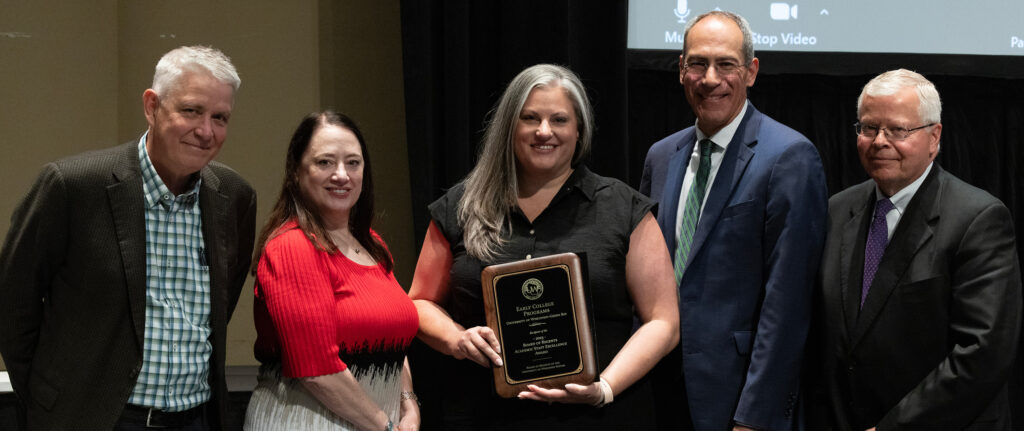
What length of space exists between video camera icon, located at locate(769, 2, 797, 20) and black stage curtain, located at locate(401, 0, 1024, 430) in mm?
158

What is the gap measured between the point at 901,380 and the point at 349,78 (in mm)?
2636

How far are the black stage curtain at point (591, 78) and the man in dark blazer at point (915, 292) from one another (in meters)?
1.62

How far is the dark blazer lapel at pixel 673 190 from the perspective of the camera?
2.74 m

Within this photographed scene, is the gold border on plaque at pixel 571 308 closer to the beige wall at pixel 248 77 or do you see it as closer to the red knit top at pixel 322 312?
the red knit top at pixel 322 312

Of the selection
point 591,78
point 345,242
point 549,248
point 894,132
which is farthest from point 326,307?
point 591,78

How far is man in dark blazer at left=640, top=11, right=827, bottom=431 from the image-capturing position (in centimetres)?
253

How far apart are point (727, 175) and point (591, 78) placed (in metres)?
1.56

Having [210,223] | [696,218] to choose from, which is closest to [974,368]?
[696,218]

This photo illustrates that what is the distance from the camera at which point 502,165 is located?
2.54m

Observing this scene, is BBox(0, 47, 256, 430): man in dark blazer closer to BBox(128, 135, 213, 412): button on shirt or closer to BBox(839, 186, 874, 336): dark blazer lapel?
BBox(128, 135, 213, 412): button on shirt

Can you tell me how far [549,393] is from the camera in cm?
232

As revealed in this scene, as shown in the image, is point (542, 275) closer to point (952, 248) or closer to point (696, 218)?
point (696, 218)

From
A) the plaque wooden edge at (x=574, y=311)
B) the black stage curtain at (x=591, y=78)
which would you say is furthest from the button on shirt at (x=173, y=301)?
the black stage curtain at (x=591, y=78)

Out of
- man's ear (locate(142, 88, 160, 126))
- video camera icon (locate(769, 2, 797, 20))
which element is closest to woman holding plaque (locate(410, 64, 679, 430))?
man's ear (locate(142, 88, 160, 126))
